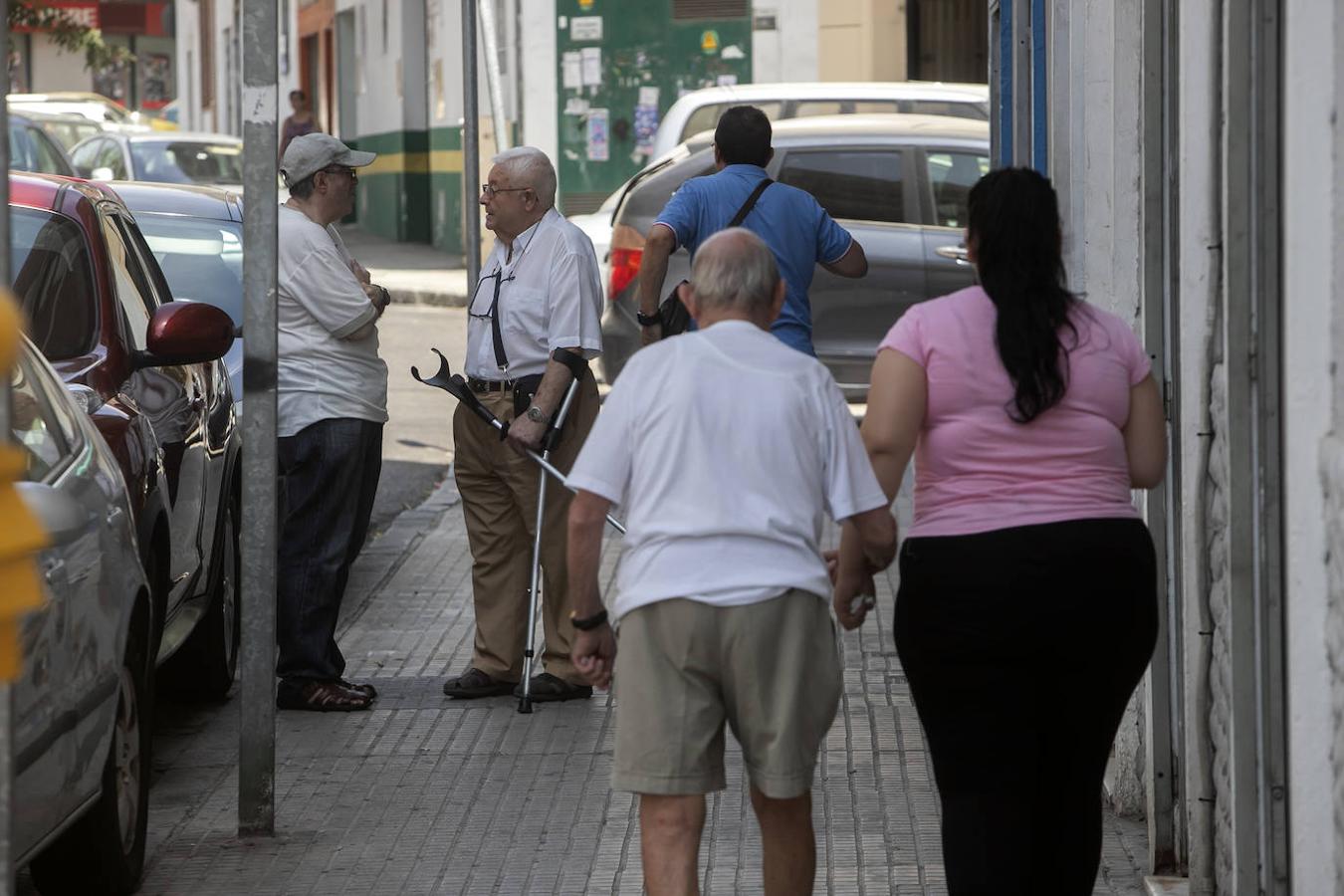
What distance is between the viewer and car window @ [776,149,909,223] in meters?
14.1

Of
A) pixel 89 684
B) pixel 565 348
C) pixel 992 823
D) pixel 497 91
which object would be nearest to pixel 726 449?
pixel 992 823

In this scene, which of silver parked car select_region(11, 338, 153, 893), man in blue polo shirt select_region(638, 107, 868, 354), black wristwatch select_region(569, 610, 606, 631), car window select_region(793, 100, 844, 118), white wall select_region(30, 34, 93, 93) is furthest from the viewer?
white wall select_region(30, 34, 93, 93)

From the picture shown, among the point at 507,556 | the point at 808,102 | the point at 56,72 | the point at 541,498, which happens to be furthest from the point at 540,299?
the point at 56,72

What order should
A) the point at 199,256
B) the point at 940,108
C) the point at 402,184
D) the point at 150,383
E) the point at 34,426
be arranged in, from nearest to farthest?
1. the point at 34,426
2. the point at 150,383
3. the point at 199,256
4. the point at 940,108
5. the point at 402,184

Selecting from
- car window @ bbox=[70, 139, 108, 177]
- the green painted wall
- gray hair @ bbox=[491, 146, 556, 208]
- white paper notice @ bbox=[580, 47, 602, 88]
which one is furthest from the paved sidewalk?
gray hair @ bbox=[491, 146, 556, 208]

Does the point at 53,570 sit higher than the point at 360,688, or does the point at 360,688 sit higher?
the point at 53,570

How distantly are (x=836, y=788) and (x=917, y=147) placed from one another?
803 cm

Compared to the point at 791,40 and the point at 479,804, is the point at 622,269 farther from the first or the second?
the point at 791,40

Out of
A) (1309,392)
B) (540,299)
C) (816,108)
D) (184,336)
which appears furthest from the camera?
(816,108)

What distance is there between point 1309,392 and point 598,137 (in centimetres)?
2223

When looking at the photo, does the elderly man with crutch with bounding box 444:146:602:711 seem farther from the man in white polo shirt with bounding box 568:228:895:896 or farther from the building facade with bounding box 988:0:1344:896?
the man in white polo shirt with bounding box 568:228:895:896

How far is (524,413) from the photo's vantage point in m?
7.46

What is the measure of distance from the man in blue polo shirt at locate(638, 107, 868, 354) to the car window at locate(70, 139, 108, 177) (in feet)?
51.7

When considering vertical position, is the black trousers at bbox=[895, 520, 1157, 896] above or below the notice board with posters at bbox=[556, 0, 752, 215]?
below
